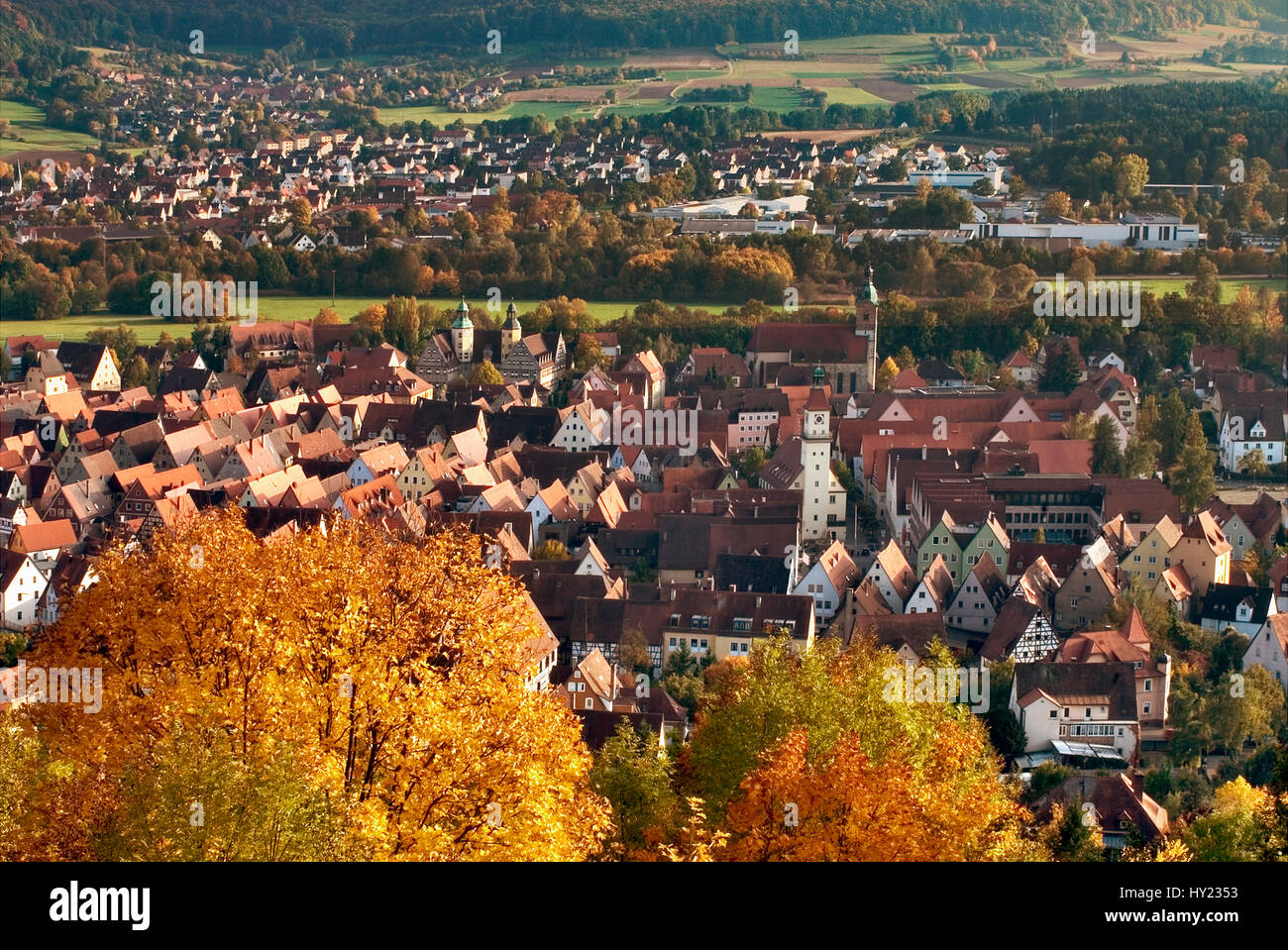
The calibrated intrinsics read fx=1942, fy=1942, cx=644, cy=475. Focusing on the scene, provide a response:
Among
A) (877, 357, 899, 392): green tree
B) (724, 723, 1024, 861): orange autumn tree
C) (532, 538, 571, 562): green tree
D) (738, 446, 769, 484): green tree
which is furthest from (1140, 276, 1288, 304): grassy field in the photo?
(724, 723, 1024, 861): orange autumn tree

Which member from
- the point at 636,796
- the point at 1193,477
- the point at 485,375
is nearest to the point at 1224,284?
the point at 1193,477

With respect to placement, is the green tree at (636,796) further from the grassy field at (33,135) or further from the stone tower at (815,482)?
the grassy field at (33,135)

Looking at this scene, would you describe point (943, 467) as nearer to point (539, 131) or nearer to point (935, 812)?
point (935, 812)

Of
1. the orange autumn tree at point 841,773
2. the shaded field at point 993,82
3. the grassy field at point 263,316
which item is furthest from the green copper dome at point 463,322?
the shaded field at point 993,82

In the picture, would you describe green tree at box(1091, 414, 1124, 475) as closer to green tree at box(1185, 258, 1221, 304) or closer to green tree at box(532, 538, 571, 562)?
green tree at box(532, 538, 571, 562)

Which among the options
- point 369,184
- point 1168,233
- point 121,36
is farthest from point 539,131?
point 1168,233

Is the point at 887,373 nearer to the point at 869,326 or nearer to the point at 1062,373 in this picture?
the point at 869,326
